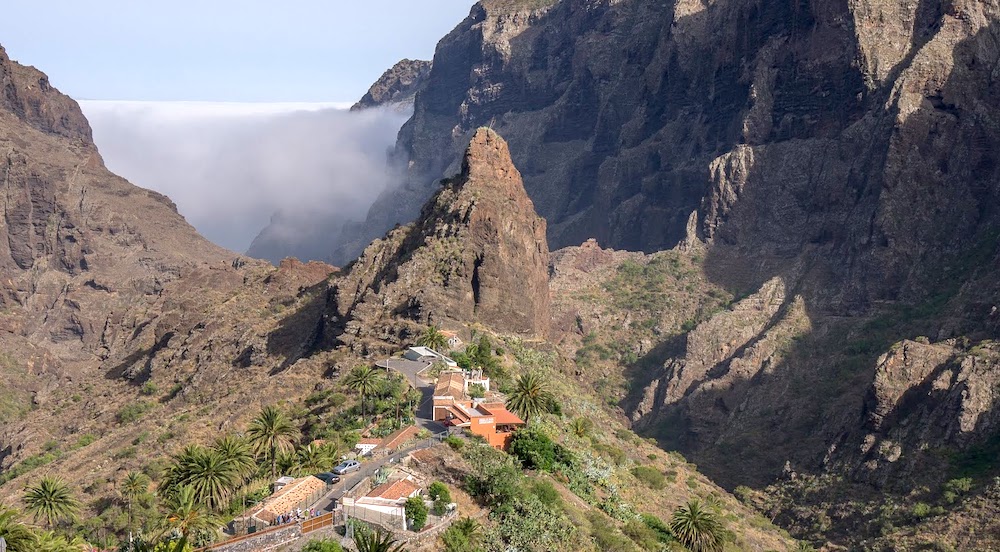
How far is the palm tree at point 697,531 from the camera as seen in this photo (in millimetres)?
115000

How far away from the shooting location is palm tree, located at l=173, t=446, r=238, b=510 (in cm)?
9256

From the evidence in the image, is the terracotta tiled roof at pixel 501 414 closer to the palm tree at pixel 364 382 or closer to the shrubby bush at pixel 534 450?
the shrubby bush at pixel 534 450

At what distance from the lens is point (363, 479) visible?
90.6 m

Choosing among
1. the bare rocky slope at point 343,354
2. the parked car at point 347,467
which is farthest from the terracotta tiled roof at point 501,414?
the parked car at point 347,467

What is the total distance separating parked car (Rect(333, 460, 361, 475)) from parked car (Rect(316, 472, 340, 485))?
58 centimetres

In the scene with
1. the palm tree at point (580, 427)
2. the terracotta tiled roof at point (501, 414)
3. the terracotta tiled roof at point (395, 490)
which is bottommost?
the palm tree at point (580, 427)

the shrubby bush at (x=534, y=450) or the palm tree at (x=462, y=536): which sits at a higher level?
the palm tree at (x=462, y=536)

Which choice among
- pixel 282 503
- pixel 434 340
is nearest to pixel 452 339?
pixel 434 340

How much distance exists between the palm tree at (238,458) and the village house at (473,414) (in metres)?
16.3

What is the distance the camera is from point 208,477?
307 feet

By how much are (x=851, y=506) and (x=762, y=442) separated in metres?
30.7

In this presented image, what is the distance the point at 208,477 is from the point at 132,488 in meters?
22.8

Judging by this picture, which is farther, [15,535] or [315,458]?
[315,458]

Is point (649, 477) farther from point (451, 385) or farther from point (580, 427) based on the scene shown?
point (451, 385)
